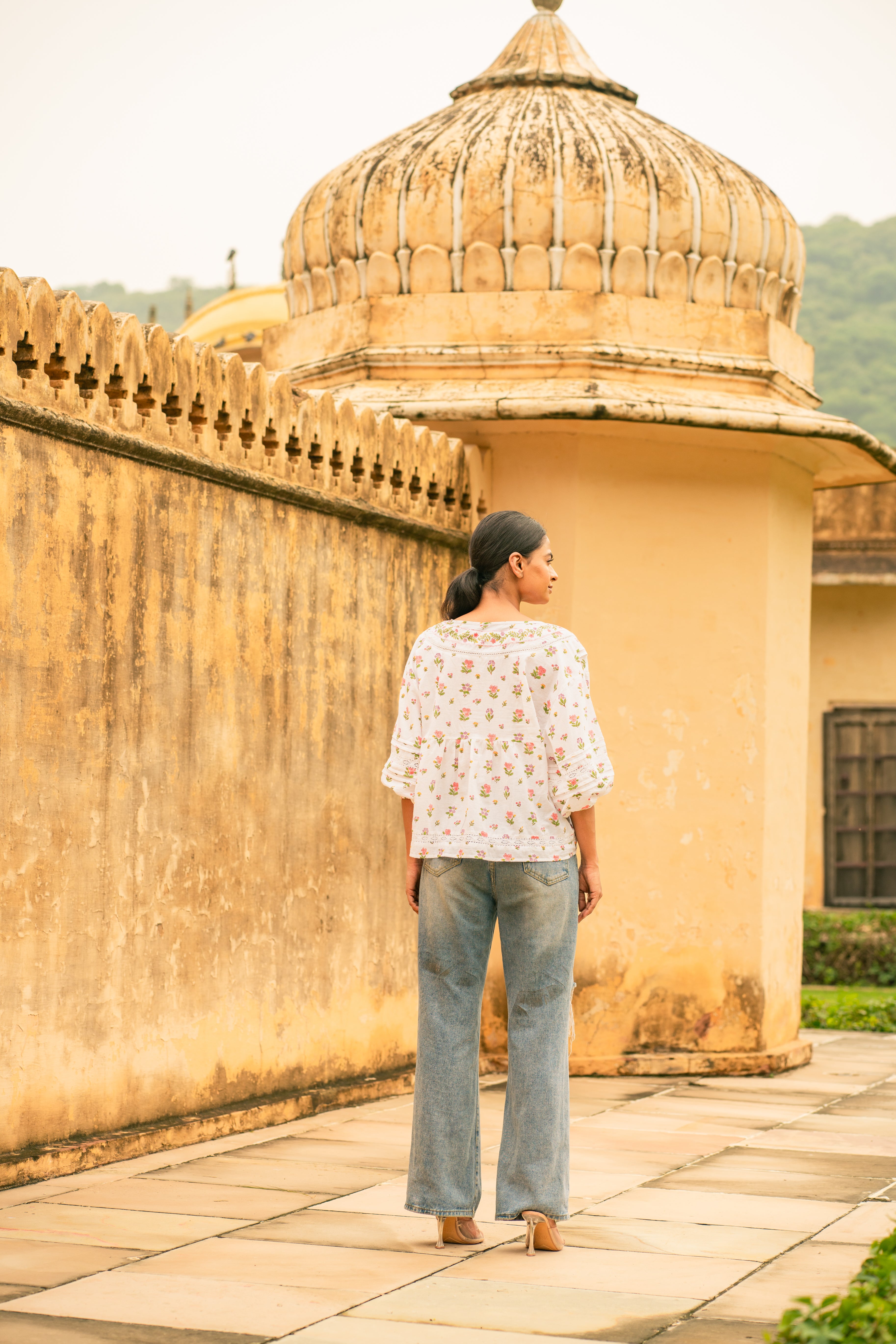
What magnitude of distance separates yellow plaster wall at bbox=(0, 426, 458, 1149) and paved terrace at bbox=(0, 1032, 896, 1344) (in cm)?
35

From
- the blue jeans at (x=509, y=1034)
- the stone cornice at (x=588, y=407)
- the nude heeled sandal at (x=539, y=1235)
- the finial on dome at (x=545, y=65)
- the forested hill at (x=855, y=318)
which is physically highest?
the forested hill at (x=855, y=318)

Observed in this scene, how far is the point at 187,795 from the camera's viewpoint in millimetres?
5391

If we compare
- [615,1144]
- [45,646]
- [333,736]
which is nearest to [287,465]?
[333,736]

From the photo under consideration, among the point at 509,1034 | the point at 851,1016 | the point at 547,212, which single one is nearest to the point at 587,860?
the point at 509,1034

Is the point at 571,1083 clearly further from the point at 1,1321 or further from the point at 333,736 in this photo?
the point at 1,1321

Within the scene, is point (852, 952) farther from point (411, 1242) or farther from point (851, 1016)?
point (411, 1242)

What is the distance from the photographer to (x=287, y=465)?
19.7 feet

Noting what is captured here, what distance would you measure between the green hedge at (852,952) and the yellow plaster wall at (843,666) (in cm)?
64

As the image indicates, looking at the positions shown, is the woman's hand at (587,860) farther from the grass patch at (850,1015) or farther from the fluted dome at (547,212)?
the grass patch at (850,1015)

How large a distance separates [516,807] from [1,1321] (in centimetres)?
153

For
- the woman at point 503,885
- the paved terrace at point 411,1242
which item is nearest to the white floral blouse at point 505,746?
the woman at point 503,885

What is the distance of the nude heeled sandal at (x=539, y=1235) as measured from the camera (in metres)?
3.91

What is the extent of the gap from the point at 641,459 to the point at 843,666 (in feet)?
21.4

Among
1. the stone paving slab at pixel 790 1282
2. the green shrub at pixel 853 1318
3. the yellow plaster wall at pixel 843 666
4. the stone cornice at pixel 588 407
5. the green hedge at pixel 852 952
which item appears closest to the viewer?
the green shrub at pixel 853 1318
